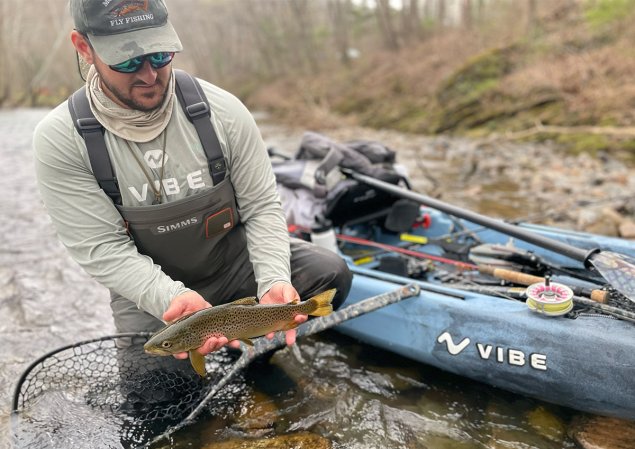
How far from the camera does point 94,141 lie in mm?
3021

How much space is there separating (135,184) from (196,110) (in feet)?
1.79

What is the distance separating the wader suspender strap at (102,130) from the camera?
3.02m

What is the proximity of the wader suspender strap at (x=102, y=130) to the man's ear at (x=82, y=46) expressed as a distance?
204 mm

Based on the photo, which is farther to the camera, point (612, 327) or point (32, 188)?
point (32, 188)

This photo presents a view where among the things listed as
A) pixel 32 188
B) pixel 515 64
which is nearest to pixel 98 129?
pixel 32 188

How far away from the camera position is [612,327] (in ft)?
10.3

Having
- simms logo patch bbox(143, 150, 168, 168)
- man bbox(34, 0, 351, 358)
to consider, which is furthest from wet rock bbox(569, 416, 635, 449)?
simms logo patch bbox(143, 150, 168, 168)

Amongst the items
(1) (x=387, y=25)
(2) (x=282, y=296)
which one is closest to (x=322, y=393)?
(2) (x=282, y=296)

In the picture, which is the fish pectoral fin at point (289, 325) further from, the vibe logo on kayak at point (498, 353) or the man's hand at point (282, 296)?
the vibe logo on kayak at point (498, 353)

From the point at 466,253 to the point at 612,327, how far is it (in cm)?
163

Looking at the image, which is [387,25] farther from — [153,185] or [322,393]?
[153,185]

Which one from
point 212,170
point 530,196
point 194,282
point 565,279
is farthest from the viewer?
point 530,196

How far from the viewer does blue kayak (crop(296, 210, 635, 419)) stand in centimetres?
308

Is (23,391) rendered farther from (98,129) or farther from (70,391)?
(98,129)
